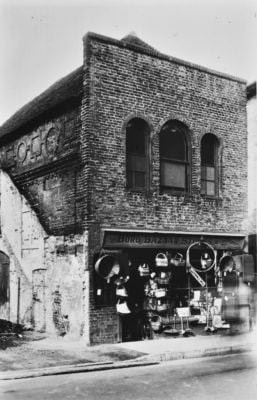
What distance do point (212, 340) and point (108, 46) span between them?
26.3 feet

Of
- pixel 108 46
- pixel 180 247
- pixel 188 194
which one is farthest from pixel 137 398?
pixel 108 46

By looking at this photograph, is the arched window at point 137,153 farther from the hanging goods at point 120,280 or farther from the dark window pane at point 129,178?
the hanging goods at point 120,280

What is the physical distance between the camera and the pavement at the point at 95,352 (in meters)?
9.99

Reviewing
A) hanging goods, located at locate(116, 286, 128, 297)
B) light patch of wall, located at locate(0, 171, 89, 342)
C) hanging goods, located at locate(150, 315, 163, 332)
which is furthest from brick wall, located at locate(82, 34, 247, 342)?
hanging goods, located at locate(150, 315, 163, 332)

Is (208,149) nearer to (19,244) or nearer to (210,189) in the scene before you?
(210,189)

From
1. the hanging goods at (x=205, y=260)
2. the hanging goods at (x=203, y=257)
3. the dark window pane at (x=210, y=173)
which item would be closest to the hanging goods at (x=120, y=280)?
the hanging goods at (x=203, y=257)

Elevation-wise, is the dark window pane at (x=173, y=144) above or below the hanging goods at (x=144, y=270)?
above

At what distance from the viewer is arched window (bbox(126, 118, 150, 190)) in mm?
13984

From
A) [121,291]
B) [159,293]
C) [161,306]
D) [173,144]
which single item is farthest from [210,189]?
[121,291]

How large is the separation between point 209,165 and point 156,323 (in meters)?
5.00

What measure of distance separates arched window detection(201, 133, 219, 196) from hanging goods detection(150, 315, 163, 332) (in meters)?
3.97

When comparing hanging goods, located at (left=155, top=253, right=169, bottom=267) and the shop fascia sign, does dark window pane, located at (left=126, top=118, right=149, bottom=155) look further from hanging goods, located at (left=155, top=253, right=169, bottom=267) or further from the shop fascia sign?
the shop fascia sign

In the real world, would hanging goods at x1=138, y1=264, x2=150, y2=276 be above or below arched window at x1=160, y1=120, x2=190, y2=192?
below

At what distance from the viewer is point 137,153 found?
14.1 meters
